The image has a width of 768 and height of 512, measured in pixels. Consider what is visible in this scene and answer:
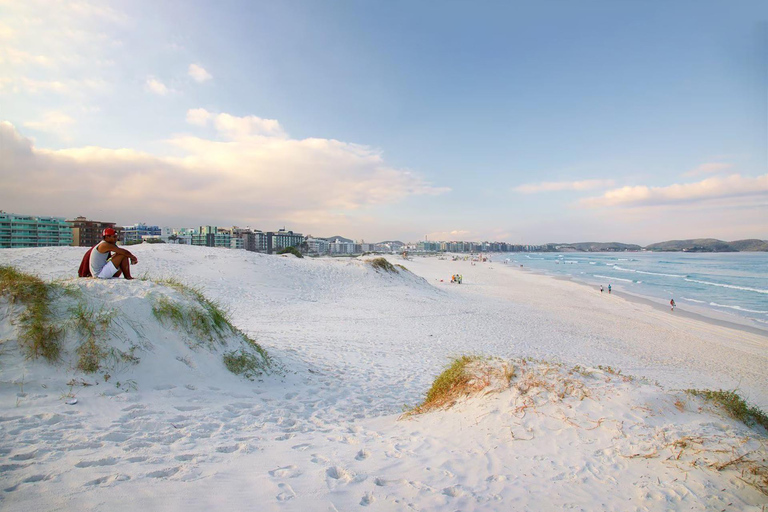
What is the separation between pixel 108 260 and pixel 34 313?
93.4 inches

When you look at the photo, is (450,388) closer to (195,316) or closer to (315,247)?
(195,316)

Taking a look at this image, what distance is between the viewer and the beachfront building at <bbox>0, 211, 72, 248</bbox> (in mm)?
48000

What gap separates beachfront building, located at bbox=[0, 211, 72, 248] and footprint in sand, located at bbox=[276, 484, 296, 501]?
62.6 meters

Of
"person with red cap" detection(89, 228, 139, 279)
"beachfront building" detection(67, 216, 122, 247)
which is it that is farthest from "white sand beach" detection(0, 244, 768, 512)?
"beachfront building" detection(67, 216, 122, 247)

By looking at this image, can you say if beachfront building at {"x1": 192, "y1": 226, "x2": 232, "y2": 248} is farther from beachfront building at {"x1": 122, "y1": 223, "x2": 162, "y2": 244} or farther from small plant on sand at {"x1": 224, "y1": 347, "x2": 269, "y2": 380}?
small plant on sand at {"x1": 224, "y1": 347, "x2": 269, "y2": 380}

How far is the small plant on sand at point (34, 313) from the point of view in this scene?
4.66 metres

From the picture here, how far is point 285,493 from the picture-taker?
3.11 meters

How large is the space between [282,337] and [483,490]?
843 cm

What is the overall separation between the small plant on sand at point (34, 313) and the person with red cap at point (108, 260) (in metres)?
1.37

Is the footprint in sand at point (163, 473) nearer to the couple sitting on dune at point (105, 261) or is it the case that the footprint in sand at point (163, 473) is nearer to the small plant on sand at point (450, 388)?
the small plant on sand at point (450, 388)

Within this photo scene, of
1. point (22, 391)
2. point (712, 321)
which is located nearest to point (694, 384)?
point (22, 391)

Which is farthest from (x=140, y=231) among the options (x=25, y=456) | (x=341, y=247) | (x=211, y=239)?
(x=25, y=456)

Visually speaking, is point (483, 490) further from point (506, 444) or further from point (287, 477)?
point (287, 477)

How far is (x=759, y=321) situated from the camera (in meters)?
22.9
